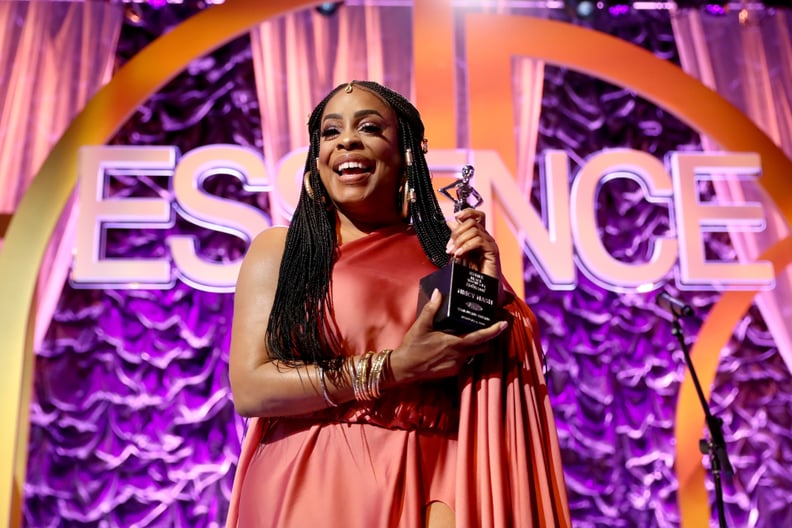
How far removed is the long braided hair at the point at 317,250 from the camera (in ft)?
4.78

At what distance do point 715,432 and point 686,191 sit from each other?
1.34m

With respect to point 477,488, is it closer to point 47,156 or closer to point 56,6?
point 47,156

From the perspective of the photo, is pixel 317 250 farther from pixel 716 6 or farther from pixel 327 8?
pixel 716 6

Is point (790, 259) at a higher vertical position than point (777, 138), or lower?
lower

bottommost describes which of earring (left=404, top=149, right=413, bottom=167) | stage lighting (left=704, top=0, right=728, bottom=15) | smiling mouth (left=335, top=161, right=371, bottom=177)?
smiling mouth (left=335, top=161, right=371, bottom=177)

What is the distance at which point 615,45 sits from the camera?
4.29 metres

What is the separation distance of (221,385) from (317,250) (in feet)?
8.21

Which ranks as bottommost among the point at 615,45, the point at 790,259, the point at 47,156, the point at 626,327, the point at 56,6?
the point at 626,327

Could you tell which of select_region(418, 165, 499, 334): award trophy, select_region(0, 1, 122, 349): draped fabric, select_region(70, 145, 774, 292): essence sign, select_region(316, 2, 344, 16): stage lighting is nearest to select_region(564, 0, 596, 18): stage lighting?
select_region(70, 145, 774, 292): essence sign

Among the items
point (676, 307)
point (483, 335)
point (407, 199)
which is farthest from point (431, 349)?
point (676, 307)

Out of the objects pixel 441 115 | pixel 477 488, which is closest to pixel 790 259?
pixel 441 115

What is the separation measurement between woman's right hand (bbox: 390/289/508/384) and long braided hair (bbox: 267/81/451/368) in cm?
12

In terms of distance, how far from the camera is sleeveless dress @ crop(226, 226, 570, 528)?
4.53 ft

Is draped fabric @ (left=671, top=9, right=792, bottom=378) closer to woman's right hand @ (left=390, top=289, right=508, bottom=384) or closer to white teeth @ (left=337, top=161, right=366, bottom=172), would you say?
white teeth @ (left=337, top=161, right=366, bottom=172)
